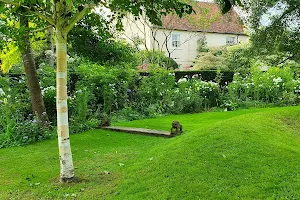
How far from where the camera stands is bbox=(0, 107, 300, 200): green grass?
12.1 feet

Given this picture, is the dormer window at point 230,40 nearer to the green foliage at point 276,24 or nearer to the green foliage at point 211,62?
the green foliage at point 211,62

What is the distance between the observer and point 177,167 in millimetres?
4281

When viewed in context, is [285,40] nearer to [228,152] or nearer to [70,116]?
[228,152]

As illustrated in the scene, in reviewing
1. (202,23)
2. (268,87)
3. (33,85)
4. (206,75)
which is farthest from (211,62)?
(33,85)

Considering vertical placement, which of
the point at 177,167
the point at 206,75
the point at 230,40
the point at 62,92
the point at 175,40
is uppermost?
the point at 230,40

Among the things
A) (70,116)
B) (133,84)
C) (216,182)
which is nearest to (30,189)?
(216,182)

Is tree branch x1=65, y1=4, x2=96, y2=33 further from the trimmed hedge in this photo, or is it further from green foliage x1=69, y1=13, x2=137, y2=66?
the trimmed hedge

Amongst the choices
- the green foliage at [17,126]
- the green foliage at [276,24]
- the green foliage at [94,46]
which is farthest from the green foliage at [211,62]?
the green foliage at [17,126]

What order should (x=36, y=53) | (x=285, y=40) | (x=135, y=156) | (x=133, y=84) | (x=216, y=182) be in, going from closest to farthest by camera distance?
(x=216, y=182) → (x=135, y=156) → (x=285, y=40) → (x=133, y=84) → (x=36, y=53)

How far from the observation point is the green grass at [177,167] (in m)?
3.69

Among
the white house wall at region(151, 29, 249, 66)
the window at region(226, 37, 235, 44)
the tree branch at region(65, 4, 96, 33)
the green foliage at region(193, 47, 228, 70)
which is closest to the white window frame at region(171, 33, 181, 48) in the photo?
the white house wall at region(151, 29, 249, 66)

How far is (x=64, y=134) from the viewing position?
162 inches

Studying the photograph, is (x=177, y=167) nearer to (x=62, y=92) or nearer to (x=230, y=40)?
(x=62, y=92)

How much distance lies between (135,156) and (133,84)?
5.96 metres
